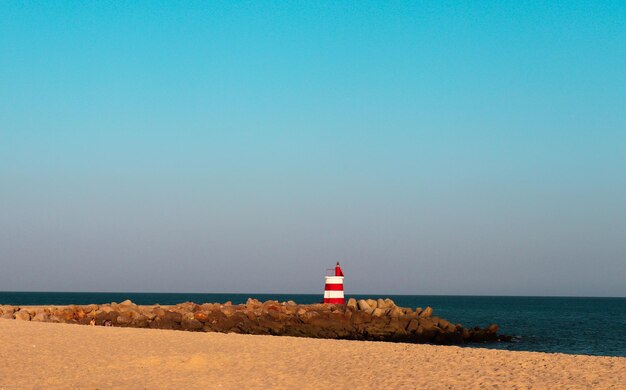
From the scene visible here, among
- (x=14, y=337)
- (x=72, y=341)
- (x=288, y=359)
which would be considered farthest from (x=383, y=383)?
(x=14, y=337)

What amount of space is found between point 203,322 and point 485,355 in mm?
14660

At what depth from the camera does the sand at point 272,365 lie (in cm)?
1273

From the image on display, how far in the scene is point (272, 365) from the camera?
14.7m

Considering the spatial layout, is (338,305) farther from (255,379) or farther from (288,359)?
(255,379)

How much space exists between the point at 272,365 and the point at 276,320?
1487 cm

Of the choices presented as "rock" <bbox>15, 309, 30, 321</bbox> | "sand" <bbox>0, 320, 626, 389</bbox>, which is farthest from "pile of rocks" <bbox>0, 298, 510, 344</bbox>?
"sand" <bbox>0, 320, 626, 389</bbox>

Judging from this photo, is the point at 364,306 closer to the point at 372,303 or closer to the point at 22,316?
the point at 372,303

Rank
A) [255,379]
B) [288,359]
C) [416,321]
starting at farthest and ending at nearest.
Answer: [416,321] → [288,359] → [255,379]

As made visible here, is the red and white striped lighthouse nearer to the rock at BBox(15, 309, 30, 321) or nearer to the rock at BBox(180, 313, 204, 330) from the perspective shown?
the rock at BBox(180, 313, 204, 330)

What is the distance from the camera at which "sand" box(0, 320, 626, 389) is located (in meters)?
12.7

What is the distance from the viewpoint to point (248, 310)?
30438mm

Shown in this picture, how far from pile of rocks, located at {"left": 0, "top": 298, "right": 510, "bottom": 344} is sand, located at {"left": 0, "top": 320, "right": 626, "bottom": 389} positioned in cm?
884

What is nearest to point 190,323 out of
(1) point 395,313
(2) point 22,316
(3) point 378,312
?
(2) point 22,316

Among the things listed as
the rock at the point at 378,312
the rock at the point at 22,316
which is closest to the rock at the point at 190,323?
the rock at the point at 22,316
